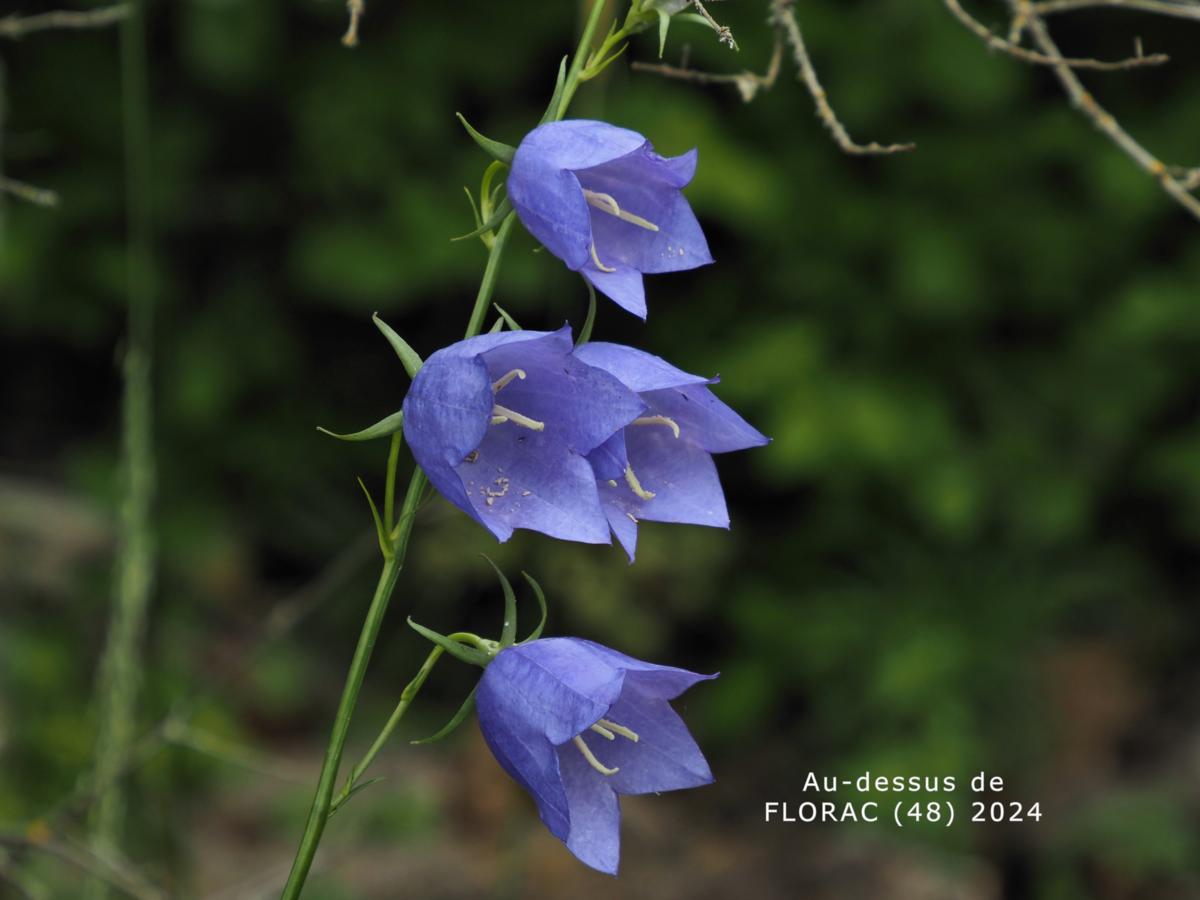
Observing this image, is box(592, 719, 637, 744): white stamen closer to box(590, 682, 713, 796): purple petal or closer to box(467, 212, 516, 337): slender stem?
box(590, 682, 713, 796): purple petal

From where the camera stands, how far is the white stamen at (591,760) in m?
1.12

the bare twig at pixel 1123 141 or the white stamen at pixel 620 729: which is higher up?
the bare twig at pixel 1123 141

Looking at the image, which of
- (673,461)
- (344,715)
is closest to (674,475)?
(673,461)

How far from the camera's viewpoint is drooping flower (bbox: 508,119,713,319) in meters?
1.08

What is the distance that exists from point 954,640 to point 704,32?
189 cm

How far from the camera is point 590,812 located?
3.69 ft

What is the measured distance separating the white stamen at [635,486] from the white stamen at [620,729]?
192 mm

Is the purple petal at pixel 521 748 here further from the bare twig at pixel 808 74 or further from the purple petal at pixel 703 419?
the bare twig at pixel 808 74

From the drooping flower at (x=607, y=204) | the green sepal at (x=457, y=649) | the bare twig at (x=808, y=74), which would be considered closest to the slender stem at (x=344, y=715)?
the green sepal at (x=457, y=649)

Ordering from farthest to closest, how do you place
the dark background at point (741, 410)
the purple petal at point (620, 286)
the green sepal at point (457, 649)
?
the dark background at point (741, 410), the purple petal at point (620, 286), the green sepal at point (457, 649)

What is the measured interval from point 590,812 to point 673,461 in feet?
0.98

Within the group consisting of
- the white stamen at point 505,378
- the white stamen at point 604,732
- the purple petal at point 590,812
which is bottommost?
the purple petal at point 590,812

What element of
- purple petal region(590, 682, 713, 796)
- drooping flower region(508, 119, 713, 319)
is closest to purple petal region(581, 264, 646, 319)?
drooping flower region(508, 119, 713, 319)

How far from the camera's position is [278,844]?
11.8 ft
